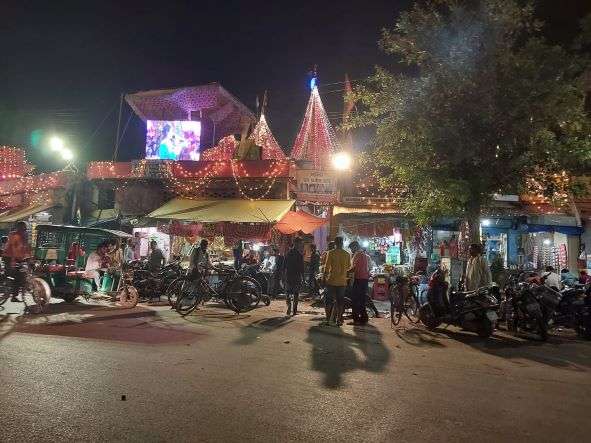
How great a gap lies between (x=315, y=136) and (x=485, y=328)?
12788 millimetres

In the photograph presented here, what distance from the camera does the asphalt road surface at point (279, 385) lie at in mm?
4309

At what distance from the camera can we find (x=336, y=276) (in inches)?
420

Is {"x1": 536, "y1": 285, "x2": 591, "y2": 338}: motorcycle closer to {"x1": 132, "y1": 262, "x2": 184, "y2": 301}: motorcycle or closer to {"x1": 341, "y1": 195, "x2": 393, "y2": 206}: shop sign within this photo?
{"x1": 341, "y1": 195, "x2": 393, "y2": 206}: shop sign

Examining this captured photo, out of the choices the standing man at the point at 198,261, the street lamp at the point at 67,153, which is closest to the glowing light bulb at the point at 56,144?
the street lamp at the point at 67,153

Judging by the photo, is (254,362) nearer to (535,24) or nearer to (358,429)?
(358,429)

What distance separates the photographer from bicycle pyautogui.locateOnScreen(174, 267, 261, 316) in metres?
11.8

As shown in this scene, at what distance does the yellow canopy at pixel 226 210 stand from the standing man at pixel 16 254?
5.73m

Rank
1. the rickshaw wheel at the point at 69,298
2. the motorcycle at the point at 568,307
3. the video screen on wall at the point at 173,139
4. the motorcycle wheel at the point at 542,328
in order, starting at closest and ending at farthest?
the motorcycle wheel at the point at 542,328
the motorcycle at the point at 568,307
the rickshaw wheel at the point at 69,298
the video screen on wall at the point at 173,139

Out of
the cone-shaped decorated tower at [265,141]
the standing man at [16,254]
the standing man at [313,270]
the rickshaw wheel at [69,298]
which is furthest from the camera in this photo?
the cone-shaped decorated tower at [265,141]

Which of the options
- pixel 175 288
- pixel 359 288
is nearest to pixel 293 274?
Result: pixel 359 288

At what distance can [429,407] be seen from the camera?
5059mm

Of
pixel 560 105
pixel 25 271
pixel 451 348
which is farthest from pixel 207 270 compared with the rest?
pixel 560 105

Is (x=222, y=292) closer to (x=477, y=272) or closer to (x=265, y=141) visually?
(x=477, y=272)

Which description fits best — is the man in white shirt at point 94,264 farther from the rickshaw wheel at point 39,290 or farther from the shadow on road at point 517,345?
the shadow on road at point 517,345
